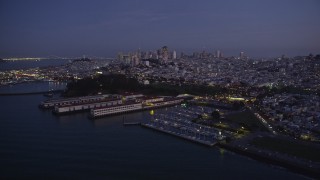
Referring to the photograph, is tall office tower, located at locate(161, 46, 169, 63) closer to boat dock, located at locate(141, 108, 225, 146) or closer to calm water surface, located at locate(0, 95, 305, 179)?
boat dock, located at locate(141, 108, 225, 146)

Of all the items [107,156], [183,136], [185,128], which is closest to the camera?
[107,156]

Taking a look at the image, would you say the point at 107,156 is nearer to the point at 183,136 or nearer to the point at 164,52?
the point at 183,136

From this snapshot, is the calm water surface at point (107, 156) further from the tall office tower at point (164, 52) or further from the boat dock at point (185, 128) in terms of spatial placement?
the tall office tower at point (164, 52)

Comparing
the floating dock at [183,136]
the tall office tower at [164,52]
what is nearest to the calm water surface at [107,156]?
the floating dock at [183,136]

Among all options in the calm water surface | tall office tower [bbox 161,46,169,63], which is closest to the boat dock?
the calm water surface

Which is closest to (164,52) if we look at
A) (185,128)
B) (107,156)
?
(185,128)

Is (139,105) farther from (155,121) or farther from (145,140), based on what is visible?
(145,140)

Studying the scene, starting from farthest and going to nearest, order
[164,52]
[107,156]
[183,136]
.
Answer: [164,52]
[183,136]
[107,156]

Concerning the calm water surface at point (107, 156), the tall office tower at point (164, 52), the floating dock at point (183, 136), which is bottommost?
the calm water surface at point (107, 156)

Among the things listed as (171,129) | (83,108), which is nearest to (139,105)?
(83,108)
